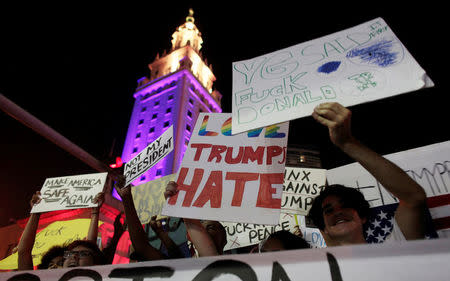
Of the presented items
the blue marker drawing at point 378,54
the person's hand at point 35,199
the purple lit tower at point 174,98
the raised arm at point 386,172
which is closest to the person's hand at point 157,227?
the person's hand at point 35,199

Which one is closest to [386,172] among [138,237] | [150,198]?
[138,237]

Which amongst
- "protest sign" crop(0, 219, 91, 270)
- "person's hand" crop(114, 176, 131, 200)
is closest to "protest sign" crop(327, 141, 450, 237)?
"person's hand" crop(114, 176, 131, 200)

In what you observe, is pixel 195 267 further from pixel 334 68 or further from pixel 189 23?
pixel 189 23

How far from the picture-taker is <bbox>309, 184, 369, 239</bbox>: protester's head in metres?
2.06

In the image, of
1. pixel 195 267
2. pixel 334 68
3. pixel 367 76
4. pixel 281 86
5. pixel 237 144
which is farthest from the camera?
pixel 237 144

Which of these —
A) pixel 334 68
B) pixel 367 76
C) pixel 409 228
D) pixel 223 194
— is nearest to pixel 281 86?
pixel 334 68

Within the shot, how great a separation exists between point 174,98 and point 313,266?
136ft

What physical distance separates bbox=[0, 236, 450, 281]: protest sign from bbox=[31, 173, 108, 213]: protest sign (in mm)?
2501

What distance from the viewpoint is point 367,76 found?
1825 mm

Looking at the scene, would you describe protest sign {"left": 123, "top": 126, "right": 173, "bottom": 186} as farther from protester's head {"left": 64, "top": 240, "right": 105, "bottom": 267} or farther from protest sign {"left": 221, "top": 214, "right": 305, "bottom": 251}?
protest sign {"left": 221, "top": 214, "right": 305, "bottom": 251}

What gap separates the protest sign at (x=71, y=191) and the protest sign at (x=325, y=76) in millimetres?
2724

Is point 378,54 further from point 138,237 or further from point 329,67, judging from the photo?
point 138,237

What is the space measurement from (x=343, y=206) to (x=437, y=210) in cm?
89

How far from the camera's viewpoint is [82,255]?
2434 millimetres
